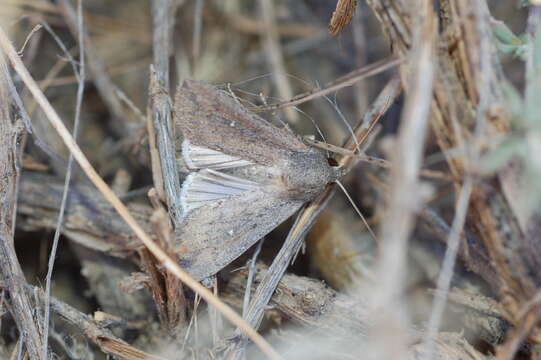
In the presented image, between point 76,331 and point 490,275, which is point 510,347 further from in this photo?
point 76,331

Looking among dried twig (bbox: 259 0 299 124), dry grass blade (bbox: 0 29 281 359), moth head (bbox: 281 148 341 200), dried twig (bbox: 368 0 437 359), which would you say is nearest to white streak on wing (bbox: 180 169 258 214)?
moth head (bbox: 281 148 341 200)

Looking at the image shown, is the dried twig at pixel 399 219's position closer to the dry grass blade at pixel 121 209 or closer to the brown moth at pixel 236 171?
the dry grass blade at pixel 121 209

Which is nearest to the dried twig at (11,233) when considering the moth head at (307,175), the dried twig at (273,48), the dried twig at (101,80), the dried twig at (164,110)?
the dried twig at (164,110)

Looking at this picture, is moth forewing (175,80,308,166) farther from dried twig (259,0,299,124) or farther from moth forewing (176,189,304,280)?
dried twig (259,0,299,124)

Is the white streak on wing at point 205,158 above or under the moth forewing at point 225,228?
above

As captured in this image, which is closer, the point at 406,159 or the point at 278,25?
the point at 406,159

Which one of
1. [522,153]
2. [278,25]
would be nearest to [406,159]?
[522,153]

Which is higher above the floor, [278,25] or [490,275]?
[278,25]

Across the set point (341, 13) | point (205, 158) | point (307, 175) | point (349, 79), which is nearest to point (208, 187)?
point (205, 158)
